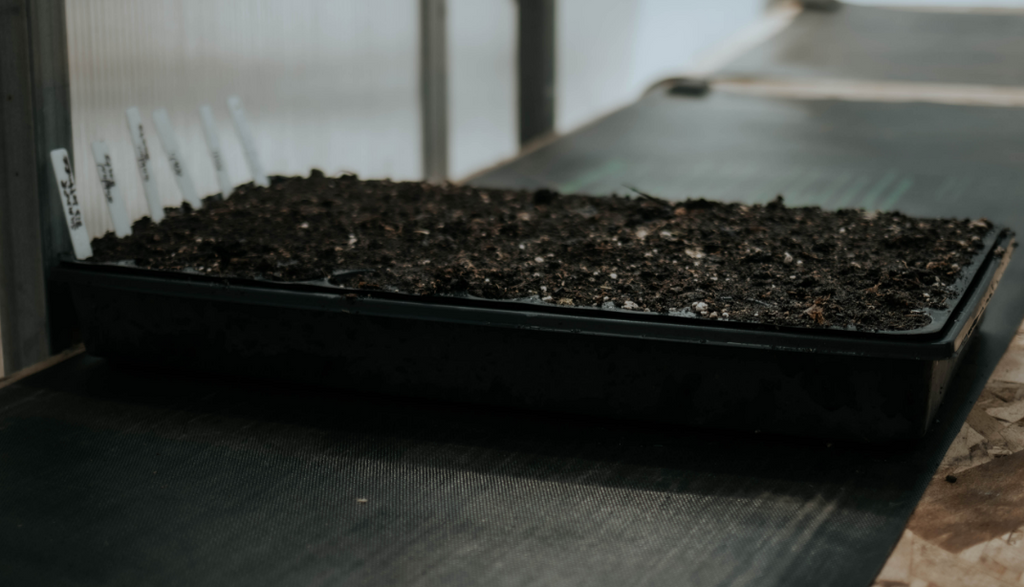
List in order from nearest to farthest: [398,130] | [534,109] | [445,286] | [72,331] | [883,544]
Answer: [883,544]
[445,286]
[72,331]
[398,130]
[534,109]

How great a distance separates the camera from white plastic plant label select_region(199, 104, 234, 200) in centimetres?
232

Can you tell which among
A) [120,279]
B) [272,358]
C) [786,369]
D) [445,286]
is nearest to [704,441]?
[786,369]

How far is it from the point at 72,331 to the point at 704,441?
1.31 metres

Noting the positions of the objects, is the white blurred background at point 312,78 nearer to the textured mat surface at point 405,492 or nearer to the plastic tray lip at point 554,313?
the plastic tray lip at point 554,313

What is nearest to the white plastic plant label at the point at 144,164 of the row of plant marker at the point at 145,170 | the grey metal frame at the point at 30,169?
the row of plant marker at the point at 145,170

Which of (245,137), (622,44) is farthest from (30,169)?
(622,44)

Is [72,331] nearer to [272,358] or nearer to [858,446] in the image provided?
[272,358]

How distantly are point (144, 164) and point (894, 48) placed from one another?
4672 millimetres

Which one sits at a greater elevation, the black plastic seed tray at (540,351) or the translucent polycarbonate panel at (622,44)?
the translucent polycarbonate panel at (622,44)

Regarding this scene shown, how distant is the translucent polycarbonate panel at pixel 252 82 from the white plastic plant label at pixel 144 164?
2.0 inches

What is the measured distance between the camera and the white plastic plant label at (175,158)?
2158 mm

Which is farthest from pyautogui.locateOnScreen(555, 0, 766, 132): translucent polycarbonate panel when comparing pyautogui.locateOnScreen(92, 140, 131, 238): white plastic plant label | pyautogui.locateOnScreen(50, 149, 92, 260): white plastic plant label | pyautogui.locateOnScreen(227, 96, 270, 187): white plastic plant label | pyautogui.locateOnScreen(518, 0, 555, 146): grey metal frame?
pyautogui.locateOnScreen(50, 149, 92, 260): white plastic plant label

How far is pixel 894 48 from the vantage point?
5.48m

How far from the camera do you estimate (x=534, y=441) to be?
5.14 ft
